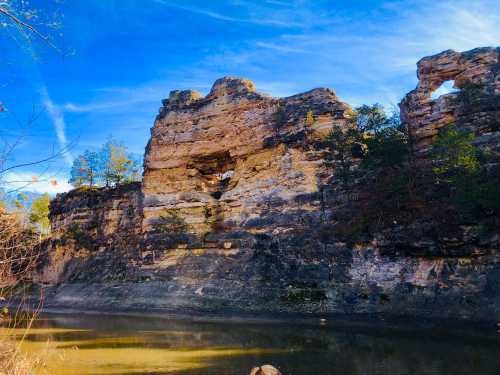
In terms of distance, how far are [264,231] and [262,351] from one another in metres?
15.0

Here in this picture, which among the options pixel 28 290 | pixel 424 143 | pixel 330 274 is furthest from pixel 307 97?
pixel 28 290

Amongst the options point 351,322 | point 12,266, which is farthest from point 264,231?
point 12,266

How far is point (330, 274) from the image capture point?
22.8 m

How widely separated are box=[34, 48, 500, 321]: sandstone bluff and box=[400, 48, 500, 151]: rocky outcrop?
0.27 feet

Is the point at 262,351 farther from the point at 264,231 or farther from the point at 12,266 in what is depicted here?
the point at 264,231

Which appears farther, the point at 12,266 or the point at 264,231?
the point at 264,231

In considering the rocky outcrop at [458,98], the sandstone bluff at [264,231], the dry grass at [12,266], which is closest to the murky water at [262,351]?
the dry grass at [12,266]

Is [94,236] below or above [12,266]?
above

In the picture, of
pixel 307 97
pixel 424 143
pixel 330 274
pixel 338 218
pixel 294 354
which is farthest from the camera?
pixel 307 97

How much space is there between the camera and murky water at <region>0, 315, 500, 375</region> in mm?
10492

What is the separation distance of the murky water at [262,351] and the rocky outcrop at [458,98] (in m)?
15.2

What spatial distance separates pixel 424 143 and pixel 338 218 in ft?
28.1

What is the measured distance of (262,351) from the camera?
1284 cm

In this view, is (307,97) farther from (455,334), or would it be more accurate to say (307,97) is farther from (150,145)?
(455,334)
